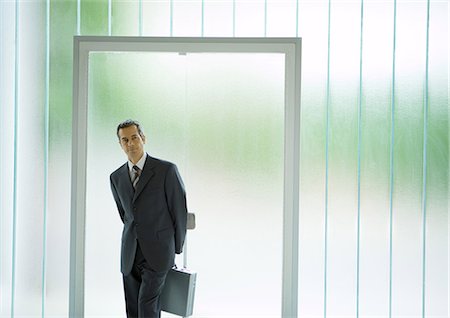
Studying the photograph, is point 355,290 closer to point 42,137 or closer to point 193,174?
point 193,174

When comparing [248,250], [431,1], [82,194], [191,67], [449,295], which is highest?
[431,1]

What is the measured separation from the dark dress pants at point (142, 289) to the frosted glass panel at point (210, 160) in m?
0.15

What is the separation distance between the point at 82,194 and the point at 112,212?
23 cm

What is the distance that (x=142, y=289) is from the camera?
4.02 meters

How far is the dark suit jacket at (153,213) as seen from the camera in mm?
4012

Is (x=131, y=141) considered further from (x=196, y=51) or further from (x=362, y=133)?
(x=362, y=133)

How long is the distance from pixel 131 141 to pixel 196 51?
2.42ft

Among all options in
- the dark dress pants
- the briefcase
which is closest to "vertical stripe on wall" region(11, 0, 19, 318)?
the dark dress pants

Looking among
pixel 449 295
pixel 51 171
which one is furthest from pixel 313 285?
pixel 51 171

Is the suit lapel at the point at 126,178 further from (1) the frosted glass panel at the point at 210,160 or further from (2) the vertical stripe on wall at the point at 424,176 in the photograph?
(2) the vertical stripe on wall at the point at 424,176

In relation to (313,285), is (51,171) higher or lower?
higher

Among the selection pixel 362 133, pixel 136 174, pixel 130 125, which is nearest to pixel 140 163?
pixel 136 174

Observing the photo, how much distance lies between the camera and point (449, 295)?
13.7 feet

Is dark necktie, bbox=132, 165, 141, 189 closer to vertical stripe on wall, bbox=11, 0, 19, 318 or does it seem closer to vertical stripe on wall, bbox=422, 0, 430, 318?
vertical stripe on wall, bbox=11, 0, 19, 318
